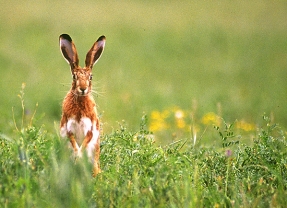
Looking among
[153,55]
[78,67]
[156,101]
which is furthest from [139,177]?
[153,55]

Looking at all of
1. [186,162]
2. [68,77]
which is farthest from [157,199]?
[68,77]

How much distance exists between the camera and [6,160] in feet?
17.3

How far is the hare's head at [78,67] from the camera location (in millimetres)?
5625

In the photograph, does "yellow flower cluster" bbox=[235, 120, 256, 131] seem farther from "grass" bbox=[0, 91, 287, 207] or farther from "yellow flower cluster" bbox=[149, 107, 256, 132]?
"grass" bbox=[0, 91, 287, 207]

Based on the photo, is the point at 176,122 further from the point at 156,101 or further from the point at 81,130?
the point at 81,130

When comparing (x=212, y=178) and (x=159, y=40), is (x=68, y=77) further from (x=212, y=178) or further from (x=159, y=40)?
(x=212, y=178)

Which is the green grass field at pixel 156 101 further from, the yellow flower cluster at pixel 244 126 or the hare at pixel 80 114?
the hare at pixel 80 114

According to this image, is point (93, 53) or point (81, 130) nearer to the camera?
point (81, 130)

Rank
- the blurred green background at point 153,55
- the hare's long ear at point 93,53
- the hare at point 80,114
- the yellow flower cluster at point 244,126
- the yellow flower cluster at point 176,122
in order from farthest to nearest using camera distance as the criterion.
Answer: the blurred green background at point 153,55 → the yellow flower cluster at point 176,122 → the yellow flower cluster at point 244,126 → the hare's long ear at point 93,53 → the hare at point 80,114

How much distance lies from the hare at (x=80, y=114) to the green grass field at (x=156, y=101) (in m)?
0.23

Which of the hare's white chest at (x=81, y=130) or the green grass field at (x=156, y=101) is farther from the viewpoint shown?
the hare's white chest at (x=81, y=130)

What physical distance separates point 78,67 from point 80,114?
0.37 m

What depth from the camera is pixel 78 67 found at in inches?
225

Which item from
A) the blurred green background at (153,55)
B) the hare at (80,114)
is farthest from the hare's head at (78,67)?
the blurred green background at (153,55)
